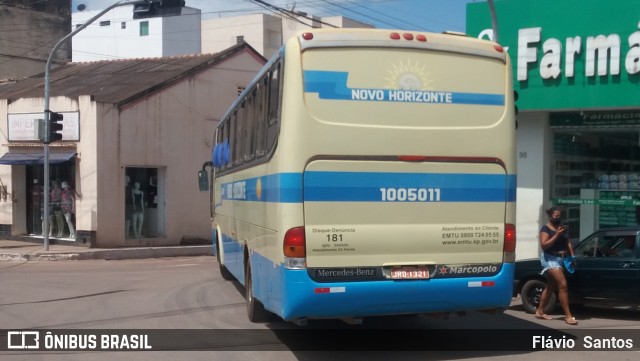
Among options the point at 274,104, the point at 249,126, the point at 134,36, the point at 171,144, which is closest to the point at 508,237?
the point at 274,104

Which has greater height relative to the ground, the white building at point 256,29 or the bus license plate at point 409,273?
the white building at point 256,29

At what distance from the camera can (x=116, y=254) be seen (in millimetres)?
21641

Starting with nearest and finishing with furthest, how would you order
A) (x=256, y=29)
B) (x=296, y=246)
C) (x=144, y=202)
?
(x=296, y=246)
(x=144, y=202)
(x=256, y=29)

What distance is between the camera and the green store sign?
14.0 m

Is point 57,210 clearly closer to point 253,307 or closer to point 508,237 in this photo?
point 253,307

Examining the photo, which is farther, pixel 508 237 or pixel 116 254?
pixel 116 254

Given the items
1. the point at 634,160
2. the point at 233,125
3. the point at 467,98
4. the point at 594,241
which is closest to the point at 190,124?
the point at 233,125

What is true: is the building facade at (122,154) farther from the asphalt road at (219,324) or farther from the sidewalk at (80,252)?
the asphalt road at (219,324)

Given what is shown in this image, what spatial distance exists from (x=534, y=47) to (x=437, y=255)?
28.0 ft

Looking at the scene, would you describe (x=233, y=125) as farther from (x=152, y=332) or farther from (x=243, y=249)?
(x=152, y=332)

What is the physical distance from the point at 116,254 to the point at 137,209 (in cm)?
254

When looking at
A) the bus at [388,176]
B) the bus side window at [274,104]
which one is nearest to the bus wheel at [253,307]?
the bus at [388,176]

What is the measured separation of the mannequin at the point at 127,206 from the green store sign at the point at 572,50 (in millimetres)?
12661

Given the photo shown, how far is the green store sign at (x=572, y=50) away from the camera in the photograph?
13977mm
